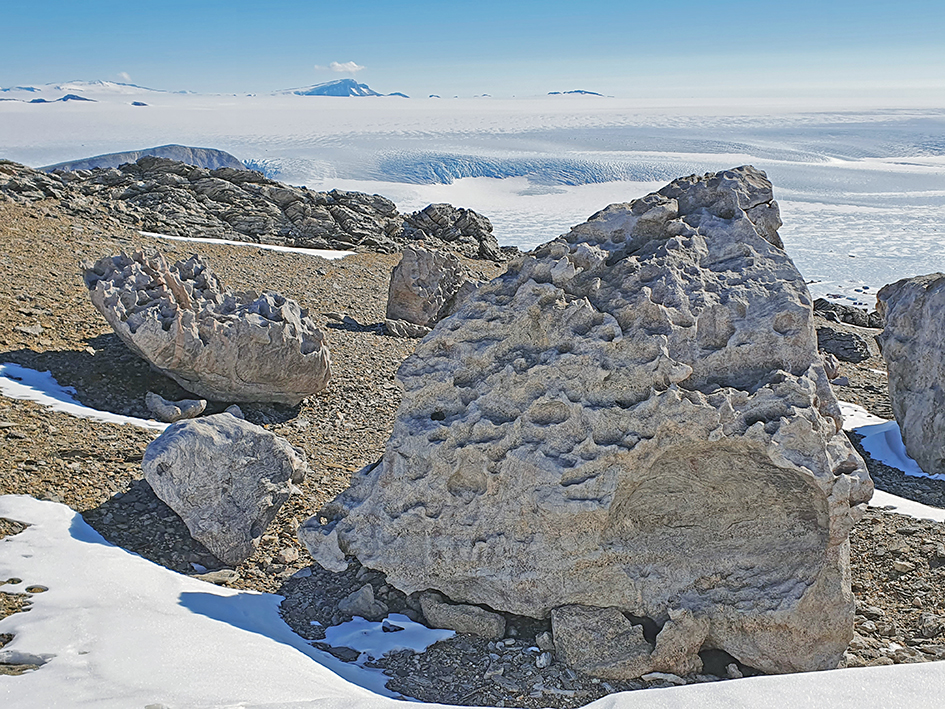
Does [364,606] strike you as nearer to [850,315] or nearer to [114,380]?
[114,380]

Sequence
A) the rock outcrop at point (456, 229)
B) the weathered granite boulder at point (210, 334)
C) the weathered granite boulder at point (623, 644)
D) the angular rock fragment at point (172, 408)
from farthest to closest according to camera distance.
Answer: the rock outcrop at point (456, 229) < the weathered granite boulder at point (210, 334) < the angular rock fragment at point (172, 408) < the weathered granite boulder at point (623, 644)

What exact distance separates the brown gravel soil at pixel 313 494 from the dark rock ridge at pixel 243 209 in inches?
299

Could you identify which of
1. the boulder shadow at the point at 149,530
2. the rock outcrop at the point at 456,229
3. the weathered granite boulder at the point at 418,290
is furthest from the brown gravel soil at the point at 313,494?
the rock outcrop at the point at 456,229

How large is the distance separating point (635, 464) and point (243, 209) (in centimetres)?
2180

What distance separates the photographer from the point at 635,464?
202 inches

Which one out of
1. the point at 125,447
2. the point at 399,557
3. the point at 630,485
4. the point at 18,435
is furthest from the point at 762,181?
the point at 18,435

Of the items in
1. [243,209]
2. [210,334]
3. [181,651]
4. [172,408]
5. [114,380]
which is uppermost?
[243,209]

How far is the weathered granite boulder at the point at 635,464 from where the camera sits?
5117 millimetres

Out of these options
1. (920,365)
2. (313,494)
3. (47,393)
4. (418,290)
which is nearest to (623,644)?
(313,494)

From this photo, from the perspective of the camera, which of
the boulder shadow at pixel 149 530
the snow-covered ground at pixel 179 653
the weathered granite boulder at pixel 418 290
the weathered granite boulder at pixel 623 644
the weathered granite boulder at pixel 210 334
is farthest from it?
the weathered granite boulder at pixel 418 290

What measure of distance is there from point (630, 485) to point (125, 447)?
16.4ft

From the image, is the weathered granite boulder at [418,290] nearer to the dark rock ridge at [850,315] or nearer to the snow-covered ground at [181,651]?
the snow-covered ground at [181,651]

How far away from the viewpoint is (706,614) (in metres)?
5.20

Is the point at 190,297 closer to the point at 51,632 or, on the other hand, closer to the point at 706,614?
the point at 51,632
